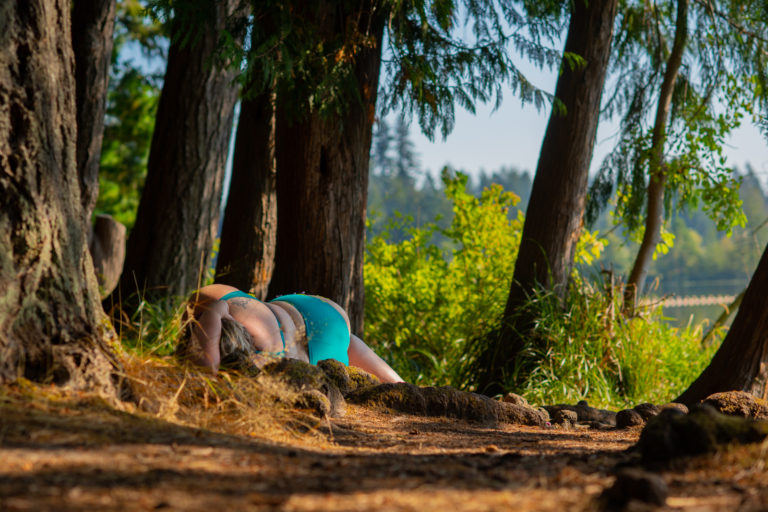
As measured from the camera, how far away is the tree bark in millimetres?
6816

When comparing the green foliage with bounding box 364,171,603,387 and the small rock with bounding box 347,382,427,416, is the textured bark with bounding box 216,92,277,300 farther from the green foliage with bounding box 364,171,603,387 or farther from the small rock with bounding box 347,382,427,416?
the small rock with bounding box 347,382,427,416

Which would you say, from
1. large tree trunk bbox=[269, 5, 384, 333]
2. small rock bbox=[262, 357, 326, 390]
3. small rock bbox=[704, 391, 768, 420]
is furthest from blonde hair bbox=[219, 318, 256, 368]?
small rock bbox=[704, 391, 768, 420]

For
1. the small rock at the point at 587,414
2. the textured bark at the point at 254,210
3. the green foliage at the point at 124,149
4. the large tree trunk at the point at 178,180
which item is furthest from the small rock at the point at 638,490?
the green foliage at the point at 124,149

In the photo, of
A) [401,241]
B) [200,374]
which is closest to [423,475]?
[200,374]

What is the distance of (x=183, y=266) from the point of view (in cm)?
600

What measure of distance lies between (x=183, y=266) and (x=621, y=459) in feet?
15.5

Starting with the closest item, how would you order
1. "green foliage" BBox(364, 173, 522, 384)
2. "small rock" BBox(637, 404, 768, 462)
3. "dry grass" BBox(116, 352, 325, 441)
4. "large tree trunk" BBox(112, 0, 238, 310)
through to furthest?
"small rock" BBox(637, 404, 768, 462) < "dry grass" BBox(116, 352, 325, 441) < "large tree trunk" BBox(112, 0, 238, 310) < "green foliage" BBox(364, 173, 522, 384)

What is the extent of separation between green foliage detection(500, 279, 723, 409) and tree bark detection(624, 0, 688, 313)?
1145 mm

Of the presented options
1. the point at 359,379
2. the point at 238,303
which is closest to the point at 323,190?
the point at 238,303

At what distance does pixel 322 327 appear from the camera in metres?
3.94

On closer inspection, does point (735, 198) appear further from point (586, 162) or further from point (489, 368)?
point (489, 368)

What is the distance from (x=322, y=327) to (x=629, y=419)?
174 centimetres

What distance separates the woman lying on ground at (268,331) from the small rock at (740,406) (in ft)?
6.36

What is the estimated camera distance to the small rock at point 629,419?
11.1ft
